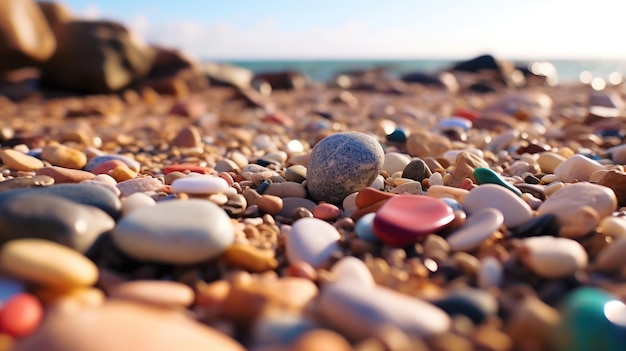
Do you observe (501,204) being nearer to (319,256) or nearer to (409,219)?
(409,219)

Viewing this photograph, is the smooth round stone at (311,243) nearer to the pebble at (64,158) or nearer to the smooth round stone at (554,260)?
the smooth round stone at (554,260)

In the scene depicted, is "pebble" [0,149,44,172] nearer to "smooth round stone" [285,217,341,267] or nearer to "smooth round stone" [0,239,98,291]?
"smooth round stone" [0,239,98,291]

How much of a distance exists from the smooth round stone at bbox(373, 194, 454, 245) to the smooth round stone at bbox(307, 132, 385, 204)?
426 mm

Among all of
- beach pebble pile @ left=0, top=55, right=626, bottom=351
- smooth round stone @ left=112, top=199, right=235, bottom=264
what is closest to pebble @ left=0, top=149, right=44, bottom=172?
beach pebble pile @ left=0, top=55, right=626, bottom=351

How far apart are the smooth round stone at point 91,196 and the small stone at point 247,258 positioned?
460 millimetres

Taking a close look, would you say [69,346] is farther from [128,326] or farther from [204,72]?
[204,72]

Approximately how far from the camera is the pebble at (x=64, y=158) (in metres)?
2.84

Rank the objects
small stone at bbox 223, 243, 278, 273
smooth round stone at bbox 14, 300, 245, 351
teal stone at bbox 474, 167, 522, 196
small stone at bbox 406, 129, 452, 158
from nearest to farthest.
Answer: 1. smooth round stone at bbox 14, 300, 245, 351
2. small stone at bbox 223, 243, 278, 273
3. teal stone at bbox 474, 167, 522, 196
4. small stone at bbox 406, 129, 452, 158

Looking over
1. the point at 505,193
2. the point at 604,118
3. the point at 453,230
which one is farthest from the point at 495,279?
A: the point at 604,118

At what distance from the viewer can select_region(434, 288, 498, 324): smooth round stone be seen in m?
1.15

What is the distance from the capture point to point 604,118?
4.30m

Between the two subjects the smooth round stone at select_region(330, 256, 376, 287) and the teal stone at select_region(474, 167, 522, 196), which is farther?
the teal stone at select_region(474, 167, 522, 196)

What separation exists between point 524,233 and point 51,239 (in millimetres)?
1431

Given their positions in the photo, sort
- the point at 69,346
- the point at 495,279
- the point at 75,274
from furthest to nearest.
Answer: the point at 495,279 < the point at 75,274 < the point at 69,346
